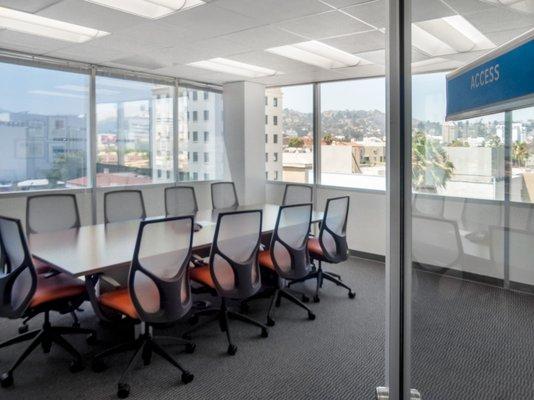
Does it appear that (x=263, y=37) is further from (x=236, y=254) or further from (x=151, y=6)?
(x=236, y=254)

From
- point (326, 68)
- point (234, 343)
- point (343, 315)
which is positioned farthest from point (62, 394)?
point (326, 68)

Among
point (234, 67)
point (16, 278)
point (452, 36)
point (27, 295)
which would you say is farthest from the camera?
point (234, 67)

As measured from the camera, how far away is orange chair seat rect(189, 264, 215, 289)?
3.30 meters

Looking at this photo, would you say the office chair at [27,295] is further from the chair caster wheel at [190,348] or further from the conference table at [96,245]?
the chair caster wheel at [190,348]

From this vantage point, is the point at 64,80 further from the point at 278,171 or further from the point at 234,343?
the point at 234,343

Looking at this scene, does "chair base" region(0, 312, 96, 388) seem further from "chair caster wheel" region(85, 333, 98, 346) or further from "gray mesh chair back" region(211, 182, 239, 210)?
"gray mesh chair back" region(211, 182, 239, 210)

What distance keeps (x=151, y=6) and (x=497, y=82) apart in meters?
3.13

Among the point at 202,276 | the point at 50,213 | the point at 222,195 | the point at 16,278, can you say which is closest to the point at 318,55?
the point at 222,195

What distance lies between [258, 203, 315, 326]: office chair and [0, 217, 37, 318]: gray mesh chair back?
1812mm

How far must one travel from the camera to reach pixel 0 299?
2.65 m

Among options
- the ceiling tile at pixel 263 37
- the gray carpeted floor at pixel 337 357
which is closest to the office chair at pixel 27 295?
the gray carpeted floor at pixel 337 357

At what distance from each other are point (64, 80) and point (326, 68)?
3439 millimetres

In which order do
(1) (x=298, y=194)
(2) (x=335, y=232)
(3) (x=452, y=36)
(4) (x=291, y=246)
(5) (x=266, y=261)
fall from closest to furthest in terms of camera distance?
(3) (x=452, y=36) < (4) (x=291, y=246) < (5) (x=266, y=261) < (2) (x=335, y=232) < (1) (x=298, y=194)

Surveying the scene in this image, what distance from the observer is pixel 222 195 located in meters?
5.78
